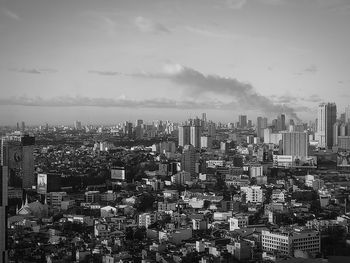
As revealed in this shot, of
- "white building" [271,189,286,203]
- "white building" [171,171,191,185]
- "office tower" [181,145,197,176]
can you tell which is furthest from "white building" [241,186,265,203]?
"office tower" [181,145,197,176]

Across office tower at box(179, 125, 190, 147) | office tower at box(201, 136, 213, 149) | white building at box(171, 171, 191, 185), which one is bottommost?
white building at box(171, 171, 191, 185)

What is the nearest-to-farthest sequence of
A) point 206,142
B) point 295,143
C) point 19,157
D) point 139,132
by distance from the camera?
point 19,157
point 295,143
point 206,142
point 139,132

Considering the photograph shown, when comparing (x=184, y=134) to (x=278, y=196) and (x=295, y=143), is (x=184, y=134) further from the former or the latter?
(x=278, y=196)

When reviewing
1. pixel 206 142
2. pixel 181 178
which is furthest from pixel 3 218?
pixel 206 142

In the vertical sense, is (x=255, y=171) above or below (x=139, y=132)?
below

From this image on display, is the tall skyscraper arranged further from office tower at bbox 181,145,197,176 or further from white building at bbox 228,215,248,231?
office tower at bbox 181,145,197,176

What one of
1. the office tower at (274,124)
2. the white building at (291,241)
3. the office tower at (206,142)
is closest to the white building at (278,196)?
the white building at (291,241)
